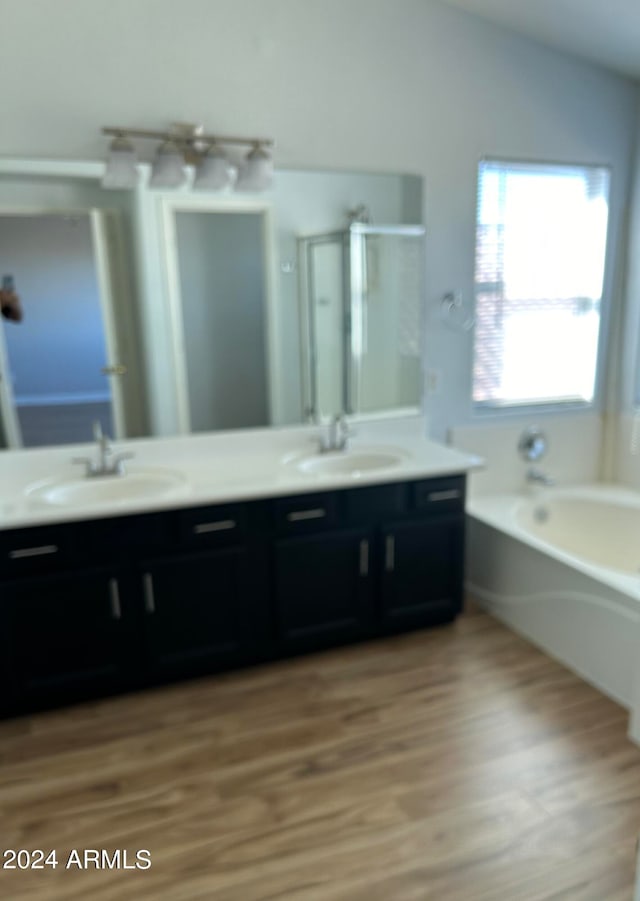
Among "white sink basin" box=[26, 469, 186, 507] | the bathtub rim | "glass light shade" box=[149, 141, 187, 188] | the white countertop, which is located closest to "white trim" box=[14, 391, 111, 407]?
the white countertop

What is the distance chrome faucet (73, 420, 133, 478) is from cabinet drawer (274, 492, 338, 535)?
27.1 inches

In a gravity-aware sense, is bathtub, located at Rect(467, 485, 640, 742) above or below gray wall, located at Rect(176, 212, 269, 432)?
below

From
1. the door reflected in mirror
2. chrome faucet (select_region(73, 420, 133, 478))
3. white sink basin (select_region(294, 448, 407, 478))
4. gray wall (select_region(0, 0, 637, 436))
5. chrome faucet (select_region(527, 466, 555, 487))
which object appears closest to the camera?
gray wall (select_region(0, 0, 637, 436))

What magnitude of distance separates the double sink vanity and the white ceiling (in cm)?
190

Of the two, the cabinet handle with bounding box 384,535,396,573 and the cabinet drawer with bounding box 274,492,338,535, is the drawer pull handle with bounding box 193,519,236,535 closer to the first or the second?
the cabinet drawer with bounding box 274,492,338,535

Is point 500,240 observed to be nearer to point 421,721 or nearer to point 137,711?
point 421,721

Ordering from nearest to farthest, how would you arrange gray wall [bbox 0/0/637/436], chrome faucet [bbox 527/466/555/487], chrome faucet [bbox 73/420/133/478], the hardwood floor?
the hardwood floor
gray wall [bbox 0/0/637/436]
chrome faucet [bbox 73/420/133/478]
chrome faucet [bbox 527/466/555/487]

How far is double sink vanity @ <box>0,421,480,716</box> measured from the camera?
90.3 inches

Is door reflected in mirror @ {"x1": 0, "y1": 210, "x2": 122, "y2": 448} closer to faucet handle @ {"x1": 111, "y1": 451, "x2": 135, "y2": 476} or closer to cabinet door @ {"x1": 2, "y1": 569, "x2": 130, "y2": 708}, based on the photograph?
faucet handle @ {"x1": 111, "y1": 451, "x2": 135, "y2": 476}

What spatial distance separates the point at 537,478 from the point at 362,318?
132cm

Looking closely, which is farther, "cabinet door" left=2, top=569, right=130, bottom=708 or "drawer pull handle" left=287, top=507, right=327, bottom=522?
"drawer pull handle" left=287, top=507, right=327, bottom=522

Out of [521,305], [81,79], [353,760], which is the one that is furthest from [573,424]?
[81,79]

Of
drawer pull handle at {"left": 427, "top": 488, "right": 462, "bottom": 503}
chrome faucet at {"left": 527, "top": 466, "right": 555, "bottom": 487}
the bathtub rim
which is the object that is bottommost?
the bathtub rim

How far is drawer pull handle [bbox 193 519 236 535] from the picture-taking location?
242 centimetres
